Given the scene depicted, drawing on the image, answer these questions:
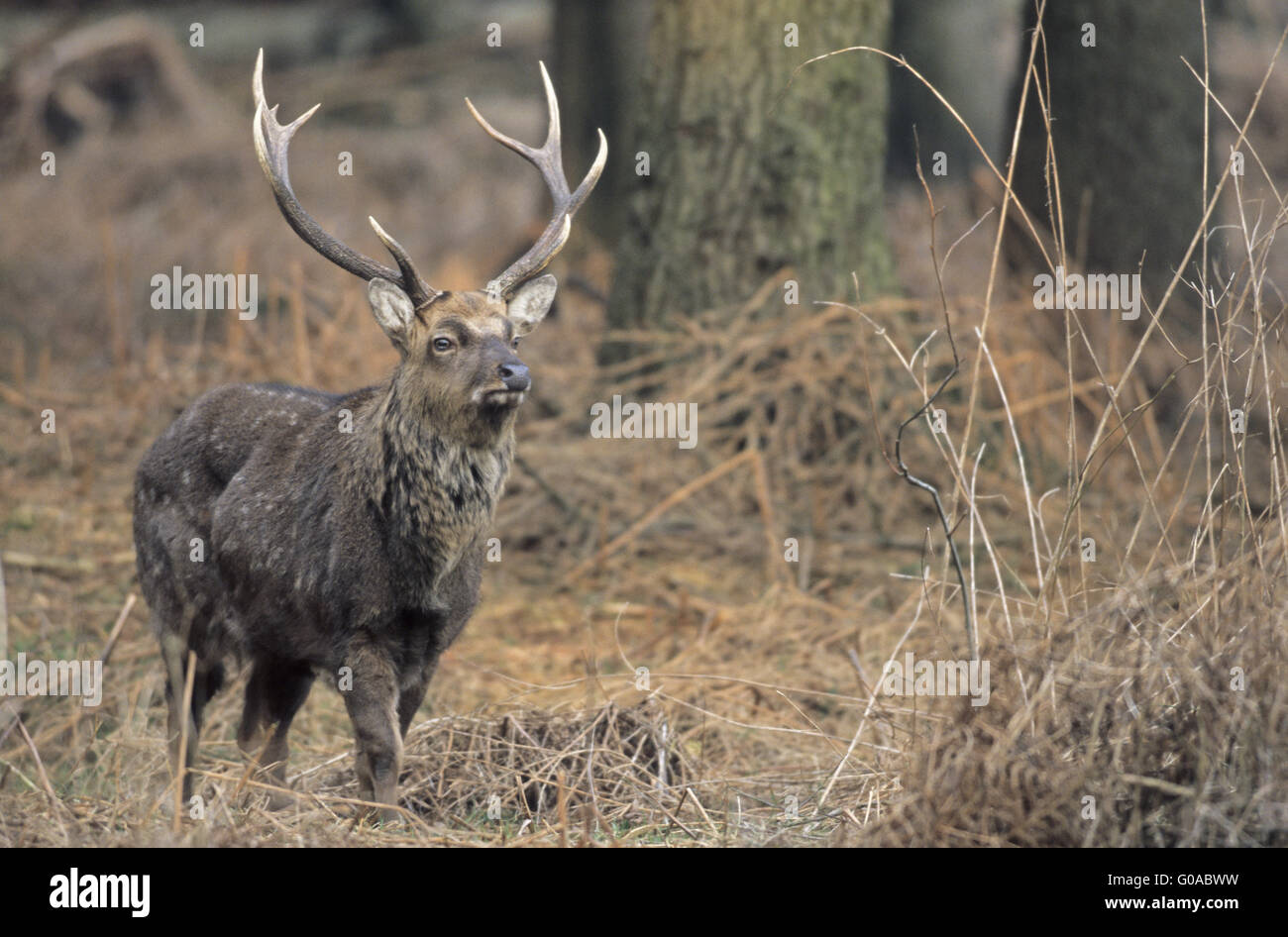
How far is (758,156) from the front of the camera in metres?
8.94

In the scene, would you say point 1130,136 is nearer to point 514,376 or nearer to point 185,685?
point 514,376

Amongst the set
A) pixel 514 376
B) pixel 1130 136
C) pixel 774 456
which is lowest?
pixel 514 376

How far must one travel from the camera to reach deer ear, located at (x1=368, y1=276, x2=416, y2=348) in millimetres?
5371

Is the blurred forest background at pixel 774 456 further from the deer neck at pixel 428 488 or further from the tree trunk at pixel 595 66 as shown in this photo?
the deer neck at pixel 428 488

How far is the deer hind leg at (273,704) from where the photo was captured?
574 centimetres

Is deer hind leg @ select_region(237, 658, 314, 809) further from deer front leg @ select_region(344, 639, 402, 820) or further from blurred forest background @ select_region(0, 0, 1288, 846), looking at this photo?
deer front leg @ select_region(344, 639, 402, 820)

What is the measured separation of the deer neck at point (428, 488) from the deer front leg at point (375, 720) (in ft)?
1.07

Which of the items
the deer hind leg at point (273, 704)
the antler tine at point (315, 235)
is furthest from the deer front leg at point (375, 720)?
the antler tine at point (315, 235)

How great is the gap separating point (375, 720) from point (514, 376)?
1291mm

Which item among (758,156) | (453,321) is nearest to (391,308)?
(453,321)

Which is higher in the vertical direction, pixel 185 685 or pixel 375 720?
pixel 185 685

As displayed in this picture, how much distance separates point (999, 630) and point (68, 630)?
5012 millimetres

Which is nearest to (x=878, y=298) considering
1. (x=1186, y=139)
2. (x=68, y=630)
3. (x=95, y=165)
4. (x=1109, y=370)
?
(x=1109, y=370)
